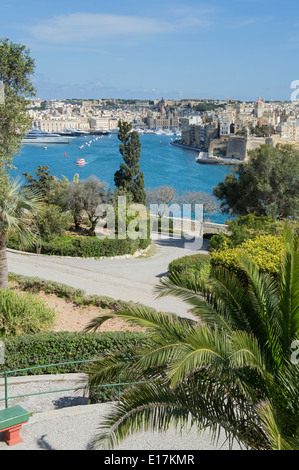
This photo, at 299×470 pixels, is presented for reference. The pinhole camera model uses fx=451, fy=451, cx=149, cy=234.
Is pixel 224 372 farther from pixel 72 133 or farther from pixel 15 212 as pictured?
pixel 72 133

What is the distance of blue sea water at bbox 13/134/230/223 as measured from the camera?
75875mm

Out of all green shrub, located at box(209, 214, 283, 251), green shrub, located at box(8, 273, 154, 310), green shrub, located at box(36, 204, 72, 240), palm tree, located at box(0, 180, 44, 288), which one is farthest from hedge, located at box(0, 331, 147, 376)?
green shrub, located at box(36, 204, 72, 240)

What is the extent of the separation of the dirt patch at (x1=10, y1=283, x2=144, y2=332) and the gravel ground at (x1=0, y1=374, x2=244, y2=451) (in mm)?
2405

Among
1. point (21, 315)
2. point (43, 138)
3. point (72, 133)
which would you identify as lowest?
point (21, 315)

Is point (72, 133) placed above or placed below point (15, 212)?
above

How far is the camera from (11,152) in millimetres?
12805

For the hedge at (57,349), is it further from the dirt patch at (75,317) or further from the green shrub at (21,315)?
the dirt patch at (75,317)

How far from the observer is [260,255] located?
37.3 ft

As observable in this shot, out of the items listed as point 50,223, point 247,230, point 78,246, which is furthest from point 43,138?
point 247,230

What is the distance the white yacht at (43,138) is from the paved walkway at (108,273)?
108 m

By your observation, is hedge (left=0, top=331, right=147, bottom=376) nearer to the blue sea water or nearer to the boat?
the blue sea water

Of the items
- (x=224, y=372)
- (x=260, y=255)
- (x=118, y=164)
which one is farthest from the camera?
(x=118, y=164)

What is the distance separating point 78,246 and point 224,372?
14.2 m

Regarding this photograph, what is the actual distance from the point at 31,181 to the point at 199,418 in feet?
78.6
